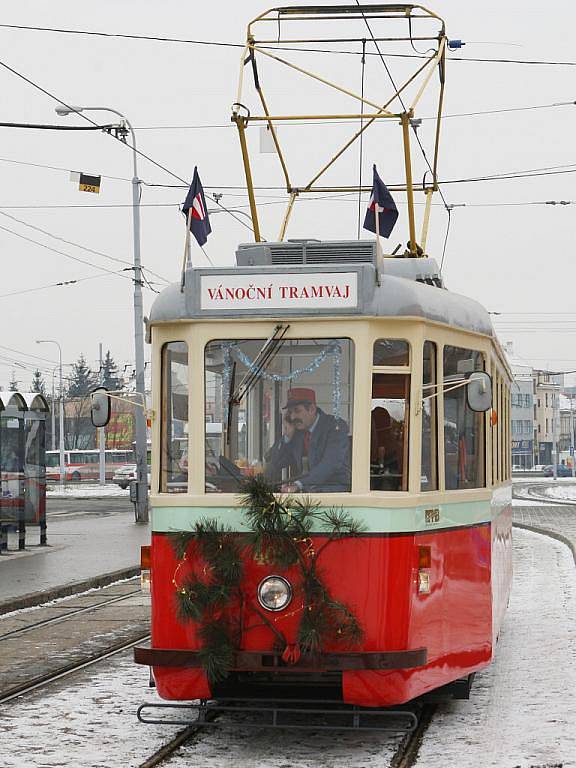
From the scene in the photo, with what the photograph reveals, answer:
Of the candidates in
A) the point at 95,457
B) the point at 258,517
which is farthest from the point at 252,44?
the point at 95,457

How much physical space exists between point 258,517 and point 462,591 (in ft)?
5.15

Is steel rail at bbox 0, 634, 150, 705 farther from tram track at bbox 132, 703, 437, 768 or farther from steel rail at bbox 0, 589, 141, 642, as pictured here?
tram track at bbox 132, 703, 437, 768

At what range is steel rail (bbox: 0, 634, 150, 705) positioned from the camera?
30.4ft

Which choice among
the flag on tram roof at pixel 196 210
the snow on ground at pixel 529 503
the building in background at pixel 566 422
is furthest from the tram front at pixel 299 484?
the building in background at pixel 566 422

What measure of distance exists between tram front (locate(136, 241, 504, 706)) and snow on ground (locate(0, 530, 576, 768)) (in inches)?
13.4

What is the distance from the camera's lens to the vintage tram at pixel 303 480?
7.19m

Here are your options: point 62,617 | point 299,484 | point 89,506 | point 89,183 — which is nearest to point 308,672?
point 299,484

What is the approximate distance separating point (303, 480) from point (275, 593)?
619 mm

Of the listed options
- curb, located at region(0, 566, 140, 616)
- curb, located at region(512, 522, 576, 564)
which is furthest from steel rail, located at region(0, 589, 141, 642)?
curb, located at region(512, 522, 576, 564)

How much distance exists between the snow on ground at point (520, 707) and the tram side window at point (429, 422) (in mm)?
1438

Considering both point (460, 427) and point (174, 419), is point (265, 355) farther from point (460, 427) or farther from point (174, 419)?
point (460, 427)

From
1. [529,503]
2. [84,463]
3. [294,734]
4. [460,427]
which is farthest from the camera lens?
[84,463]

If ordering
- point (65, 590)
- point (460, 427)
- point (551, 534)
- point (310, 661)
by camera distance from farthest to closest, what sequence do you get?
point (551, 534) < point (65, 590) < point (460, 427) < point (310, 661)

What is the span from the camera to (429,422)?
7723mm
